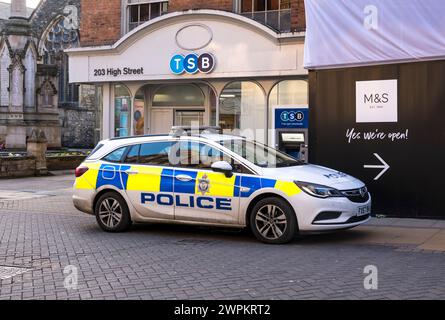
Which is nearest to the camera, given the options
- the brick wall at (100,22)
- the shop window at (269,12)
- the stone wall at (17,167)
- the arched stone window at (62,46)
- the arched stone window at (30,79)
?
the shop window at (269,12)

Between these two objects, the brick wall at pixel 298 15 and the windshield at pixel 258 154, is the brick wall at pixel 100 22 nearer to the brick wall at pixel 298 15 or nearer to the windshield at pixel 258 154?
the brick wall at pixel 298 15

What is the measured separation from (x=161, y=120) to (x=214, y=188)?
8.86 metres

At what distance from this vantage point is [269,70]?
577 inches

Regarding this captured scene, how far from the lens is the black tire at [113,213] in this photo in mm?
9969

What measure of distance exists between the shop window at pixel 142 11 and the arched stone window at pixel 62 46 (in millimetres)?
27501

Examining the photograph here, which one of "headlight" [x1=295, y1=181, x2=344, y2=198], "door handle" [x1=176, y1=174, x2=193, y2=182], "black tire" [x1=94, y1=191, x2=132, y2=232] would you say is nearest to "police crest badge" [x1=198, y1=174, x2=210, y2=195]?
"door handle" [x1=176, y1=174, x2=193, y2=182]

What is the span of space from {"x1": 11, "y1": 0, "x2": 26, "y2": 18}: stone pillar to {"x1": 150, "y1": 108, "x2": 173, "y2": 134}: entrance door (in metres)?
24.9

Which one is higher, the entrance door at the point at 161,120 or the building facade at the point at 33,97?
the building facade at the point at 33,97

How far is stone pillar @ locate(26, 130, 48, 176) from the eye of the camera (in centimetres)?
2252

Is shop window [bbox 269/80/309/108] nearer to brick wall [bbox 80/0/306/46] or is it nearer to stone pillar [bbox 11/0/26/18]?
brick wall [bbox 80/0/306/46]

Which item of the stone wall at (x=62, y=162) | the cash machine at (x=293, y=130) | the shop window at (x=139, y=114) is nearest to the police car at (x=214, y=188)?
the cash machine at (x=293, y=130)

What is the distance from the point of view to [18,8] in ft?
127

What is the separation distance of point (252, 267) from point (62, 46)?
4182 cm

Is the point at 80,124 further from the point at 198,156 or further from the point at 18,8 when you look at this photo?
the point at 198,156
